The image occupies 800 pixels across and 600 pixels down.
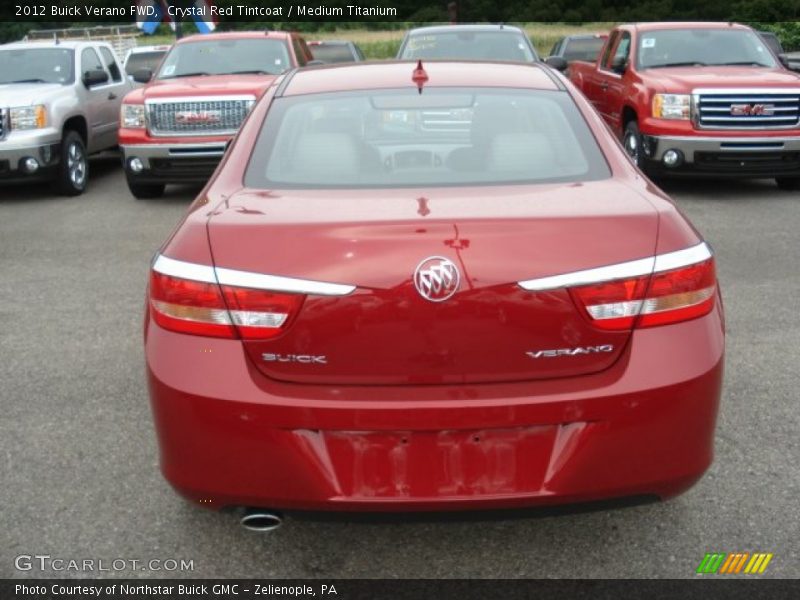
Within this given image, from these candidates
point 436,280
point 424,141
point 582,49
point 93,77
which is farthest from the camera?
point 582,49

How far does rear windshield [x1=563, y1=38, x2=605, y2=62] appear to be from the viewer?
19703 mm

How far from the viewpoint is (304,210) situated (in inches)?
118

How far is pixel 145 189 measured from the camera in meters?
11.0

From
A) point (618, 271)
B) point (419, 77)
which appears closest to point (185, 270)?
point (618, 271)

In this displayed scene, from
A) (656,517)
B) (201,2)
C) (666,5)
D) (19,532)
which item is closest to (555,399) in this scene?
(656,517)

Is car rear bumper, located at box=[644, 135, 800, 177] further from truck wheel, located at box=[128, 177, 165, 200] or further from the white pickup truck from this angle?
the white pickup truck

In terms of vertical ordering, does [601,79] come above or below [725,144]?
above

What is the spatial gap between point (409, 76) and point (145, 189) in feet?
24.7

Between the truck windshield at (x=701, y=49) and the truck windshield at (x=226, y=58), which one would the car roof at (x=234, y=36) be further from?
the truck windshield at (x=701, y=49)

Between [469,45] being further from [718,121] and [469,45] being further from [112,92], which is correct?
[112,92]

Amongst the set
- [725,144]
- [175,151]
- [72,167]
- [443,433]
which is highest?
[443,433]

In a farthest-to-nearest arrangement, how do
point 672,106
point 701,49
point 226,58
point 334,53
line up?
point 334,53 → point 226,58 → point 701,49 → point 672,106

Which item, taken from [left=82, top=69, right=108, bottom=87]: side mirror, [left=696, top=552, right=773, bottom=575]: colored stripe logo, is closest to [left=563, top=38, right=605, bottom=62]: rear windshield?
[left=82, top=69, right=108, bottom=87]: side mirror

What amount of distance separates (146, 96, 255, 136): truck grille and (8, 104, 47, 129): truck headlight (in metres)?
1.43
